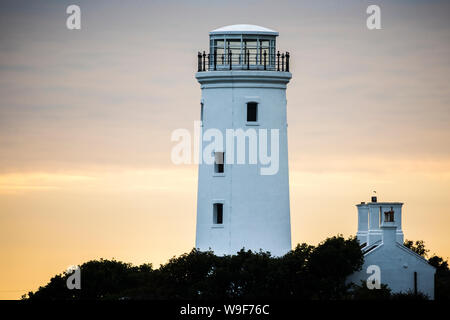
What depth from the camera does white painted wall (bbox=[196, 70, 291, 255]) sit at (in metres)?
88.2

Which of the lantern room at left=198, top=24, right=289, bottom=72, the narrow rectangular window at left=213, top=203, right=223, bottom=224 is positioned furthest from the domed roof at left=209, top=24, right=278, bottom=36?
the narrow rectangular window at left=213, top=203, right=223, bottom=224

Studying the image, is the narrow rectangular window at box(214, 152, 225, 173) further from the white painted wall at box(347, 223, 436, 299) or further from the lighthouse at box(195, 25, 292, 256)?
the white painted wall at box(347, 223, 436, 299)

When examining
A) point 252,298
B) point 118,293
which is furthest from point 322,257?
point 118,293

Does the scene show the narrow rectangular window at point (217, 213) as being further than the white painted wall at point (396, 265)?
Yes

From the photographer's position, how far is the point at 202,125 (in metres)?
89.5

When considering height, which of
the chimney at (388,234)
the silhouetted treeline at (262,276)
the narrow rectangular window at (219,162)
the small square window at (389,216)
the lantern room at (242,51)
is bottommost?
the silhouetted treeline at (262,276)

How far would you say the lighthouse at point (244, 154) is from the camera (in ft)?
290

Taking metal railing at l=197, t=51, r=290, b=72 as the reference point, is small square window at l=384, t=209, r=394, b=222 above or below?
below

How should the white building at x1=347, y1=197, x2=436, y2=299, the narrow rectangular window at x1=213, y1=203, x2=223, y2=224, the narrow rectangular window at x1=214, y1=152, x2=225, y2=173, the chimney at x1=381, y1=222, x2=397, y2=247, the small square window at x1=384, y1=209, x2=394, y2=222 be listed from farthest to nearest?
the small square window at x1=384, y1=209, x2=394, y2=222 → the narrow rectangular window at x1=214, y1=152, x2=225, y2=173 → the narrow rectangular window at x1=213, y1=203, x2=223, y2=224 → the chimney at x1=381, y1=222, x2=397, y2=247 → the white building at x1=347, y1=197, x2=436, y2=299

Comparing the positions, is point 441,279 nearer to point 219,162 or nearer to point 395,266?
point 395,266

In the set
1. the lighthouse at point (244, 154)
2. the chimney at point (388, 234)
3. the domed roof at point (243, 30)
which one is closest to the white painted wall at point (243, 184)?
the lighthouse at point (244, 154)

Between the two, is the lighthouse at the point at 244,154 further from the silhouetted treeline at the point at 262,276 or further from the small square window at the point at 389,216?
the small square window at the point at 389,216
